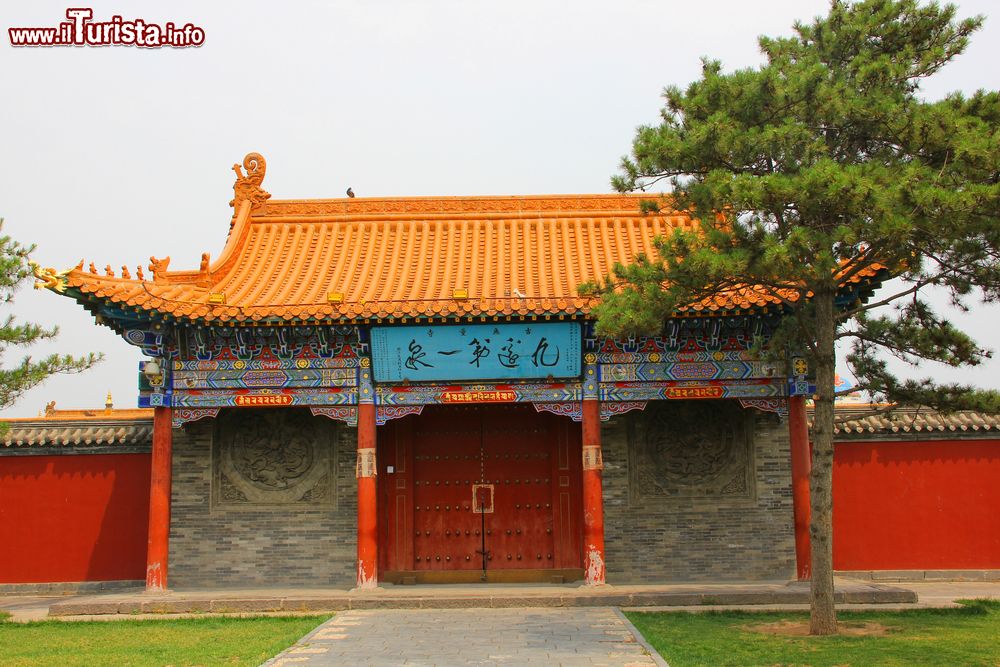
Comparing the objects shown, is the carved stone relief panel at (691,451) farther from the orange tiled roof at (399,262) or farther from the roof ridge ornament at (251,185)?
the roof ridge ornament at (251,185)

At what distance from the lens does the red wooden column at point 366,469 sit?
12578mm

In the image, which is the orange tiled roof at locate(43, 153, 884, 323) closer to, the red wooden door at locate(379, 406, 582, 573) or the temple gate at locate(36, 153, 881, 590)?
the temple gate at locate(36, 153, 881, 590)

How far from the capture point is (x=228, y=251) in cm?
1445

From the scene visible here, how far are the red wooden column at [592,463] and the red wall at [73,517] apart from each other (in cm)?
668

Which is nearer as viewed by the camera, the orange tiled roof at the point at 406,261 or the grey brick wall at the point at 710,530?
the orange tiled roof at the point at 406,261

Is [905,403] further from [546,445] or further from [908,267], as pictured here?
[546,445]

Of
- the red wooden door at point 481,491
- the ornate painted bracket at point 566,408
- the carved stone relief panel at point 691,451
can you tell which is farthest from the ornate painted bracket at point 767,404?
the red wooden door at point 481,491

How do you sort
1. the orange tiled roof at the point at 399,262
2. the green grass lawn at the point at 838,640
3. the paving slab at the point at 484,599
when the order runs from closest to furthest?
the green grass lawn at the point at 838,640, the paving slab at the point at 484,599, the orange tiled roof at the point at 399,262

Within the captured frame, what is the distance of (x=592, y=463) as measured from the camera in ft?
41.3

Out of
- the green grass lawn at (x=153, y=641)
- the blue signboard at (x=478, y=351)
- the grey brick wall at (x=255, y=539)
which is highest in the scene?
the blue signboard at (x=478, y=351)

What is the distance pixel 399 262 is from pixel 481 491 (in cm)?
365

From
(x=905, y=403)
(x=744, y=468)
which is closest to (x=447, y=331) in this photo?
(x=744, y=468)

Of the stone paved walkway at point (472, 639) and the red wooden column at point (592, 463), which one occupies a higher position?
the red wooden column at point (592, 463)

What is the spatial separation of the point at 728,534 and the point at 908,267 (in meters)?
5.42
